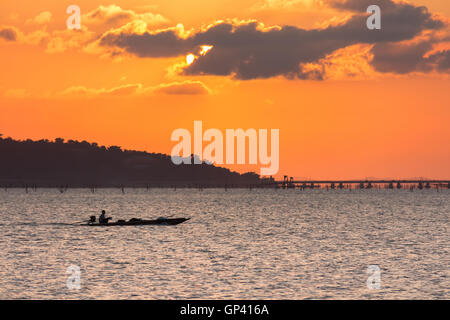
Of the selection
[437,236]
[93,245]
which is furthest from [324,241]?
[93,245]

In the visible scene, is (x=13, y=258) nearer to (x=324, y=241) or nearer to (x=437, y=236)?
(x=324, y=241)

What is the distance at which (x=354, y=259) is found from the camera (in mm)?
66312

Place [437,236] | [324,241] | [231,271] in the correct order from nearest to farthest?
1. [231,271]
2. [324,241]
3. [437,236]
